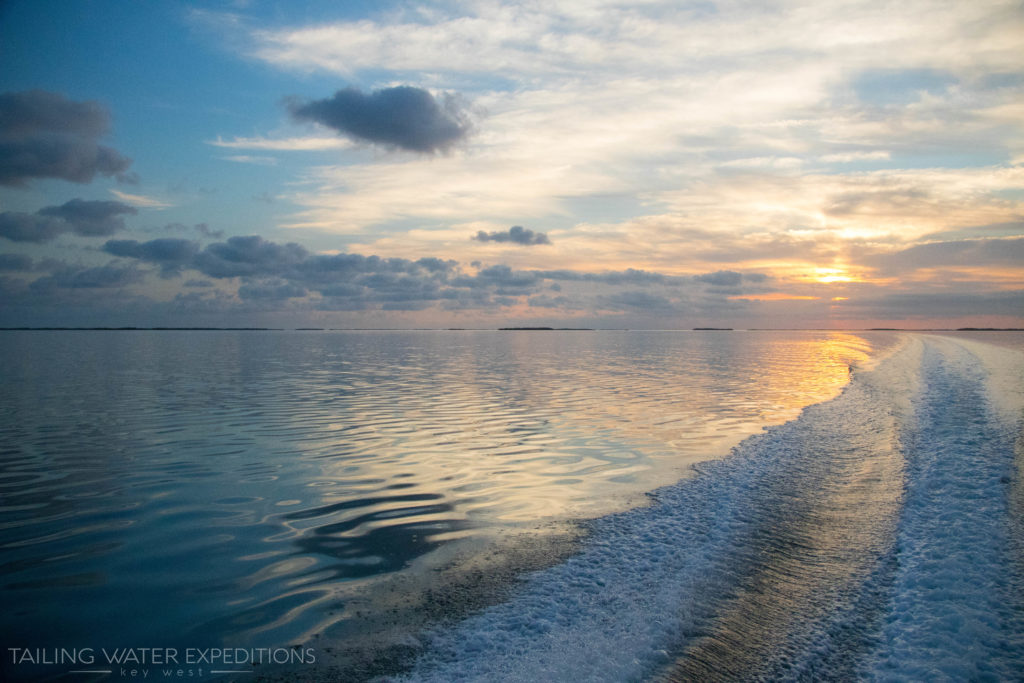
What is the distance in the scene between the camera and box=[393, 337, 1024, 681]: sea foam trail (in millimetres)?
5590

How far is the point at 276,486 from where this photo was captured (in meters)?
12.2

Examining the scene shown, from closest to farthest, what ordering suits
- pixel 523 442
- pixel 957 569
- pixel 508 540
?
pixel 957 569, pixel 508 540, pixel 523 442

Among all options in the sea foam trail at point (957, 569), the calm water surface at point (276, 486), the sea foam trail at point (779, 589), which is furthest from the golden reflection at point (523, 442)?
the sea foam trail at point (957, 569)

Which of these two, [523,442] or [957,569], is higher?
[957,569]

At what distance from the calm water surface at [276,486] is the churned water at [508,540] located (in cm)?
7

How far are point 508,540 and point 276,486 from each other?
19.6 feet

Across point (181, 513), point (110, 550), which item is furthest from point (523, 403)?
point (110, 550)

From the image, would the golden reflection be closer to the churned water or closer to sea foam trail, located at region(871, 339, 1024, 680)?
the churned water

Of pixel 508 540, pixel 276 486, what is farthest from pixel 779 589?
pixel 276 486

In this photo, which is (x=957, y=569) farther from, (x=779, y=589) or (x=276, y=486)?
(x=276, y=486)

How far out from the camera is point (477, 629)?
6.36 m

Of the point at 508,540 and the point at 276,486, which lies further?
the point at 276,486

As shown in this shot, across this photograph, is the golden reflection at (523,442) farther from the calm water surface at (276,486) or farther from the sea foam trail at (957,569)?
the sea foam trail at (957,569)

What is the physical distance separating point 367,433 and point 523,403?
8781mm
